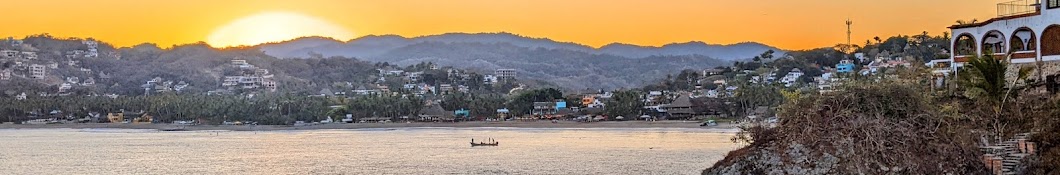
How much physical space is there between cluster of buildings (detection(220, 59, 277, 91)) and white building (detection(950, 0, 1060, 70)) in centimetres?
11007

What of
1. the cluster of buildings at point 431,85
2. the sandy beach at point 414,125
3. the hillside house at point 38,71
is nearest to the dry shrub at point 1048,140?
the sandy beach at point 414,125

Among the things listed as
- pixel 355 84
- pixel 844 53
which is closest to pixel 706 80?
pixel 844 53

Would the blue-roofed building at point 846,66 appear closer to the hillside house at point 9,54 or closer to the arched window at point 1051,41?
the arched window at point 1051,41

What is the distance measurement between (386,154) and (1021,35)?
70.3 feet

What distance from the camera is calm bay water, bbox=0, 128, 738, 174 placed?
3102cm

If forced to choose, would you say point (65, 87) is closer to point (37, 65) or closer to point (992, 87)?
point (37, 65)

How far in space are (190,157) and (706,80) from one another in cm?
6217

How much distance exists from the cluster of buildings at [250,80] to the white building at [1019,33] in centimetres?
11007

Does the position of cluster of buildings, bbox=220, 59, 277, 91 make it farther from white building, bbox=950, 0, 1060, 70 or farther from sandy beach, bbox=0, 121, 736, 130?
white building, bbox=950, 0, 1060, 70

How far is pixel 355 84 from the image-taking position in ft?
445

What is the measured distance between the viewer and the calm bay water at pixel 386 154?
102 ft

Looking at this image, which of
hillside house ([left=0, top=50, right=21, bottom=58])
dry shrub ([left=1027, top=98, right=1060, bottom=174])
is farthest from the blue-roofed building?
hillside house ([left=0, top=50, right=21, bottom=58])

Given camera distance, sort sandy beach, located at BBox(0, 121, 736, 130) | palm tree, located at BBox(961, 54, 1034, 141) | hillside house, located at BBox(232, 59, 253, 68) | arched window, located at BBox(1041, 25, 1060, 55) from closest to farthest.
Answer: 1. palm tree, located at BBox(961, 54, 1034, 141)
2. arched window, located at BBox(1041, 25, 1060, 55)
3. sandy beach, located at BBox(0, 121, 736, 130)
4. hillside house, located at BBox(232, 59, 253, 68)

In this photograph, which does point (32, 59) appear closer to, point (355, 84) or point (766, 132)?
point (355, 84)
